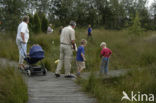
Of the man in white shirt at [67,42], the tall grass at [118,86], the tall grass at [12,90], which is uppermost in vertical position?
the man in white shirt at [67,42]

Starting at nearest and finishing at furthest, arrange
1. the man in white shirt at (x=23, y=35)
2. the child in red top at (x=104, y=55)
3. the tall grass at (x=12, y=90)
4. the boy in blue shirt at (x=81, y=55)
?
the tall grass at (x=12, y=90)
the man in white shirt at (x=23, y=35)
the boy in blue shirt at (x=81, y=55)
the child in red top at (x=104, y=55)

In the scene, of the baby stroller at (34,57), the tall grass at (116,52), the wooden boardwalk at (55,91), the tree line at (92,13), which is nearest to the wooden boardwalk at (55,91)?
the wooden boardwalk at (55,91)

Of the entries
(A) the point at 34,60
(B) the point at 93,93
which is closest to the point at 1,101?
(B) the point at 93,93

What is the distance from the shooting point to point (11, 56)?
37.6ft

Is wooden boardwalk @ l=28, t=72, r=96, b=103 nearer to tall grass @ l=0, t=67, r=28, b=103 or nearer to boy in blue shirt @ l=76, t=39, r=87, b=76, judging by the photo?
tall grass @ l=0, t=67, r=28, b=103

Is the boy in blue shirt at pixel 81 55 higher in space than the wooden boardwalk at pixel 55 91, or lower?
higher

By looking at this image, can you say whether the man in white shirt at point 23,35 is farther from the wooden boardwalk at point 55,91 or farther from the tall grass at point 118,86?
the tall grass at point 118,86

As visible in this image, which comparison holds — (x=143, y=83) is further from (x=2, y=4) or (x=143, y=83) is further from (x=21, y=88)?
(x=2, y=4)

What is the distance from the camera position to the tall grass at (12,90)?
4.80 m

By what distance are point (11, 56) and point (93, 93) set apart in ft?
22.1

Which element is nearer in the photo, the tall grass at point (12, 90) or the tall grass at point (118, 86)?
the tall grass at point (12, 90)

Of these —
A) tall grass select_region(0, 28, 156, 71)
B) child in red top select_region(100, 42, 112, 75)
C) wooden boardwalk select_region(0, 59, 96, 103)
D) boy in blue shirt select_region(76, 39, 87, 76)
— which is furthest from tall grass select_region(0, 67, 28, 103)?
tall grass select_region(0, 28, 156, 71)

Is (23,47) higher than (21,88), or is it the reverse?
(23,47)

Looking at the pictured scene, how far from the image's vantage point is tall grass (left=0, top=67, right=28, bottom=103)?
4797 mm
